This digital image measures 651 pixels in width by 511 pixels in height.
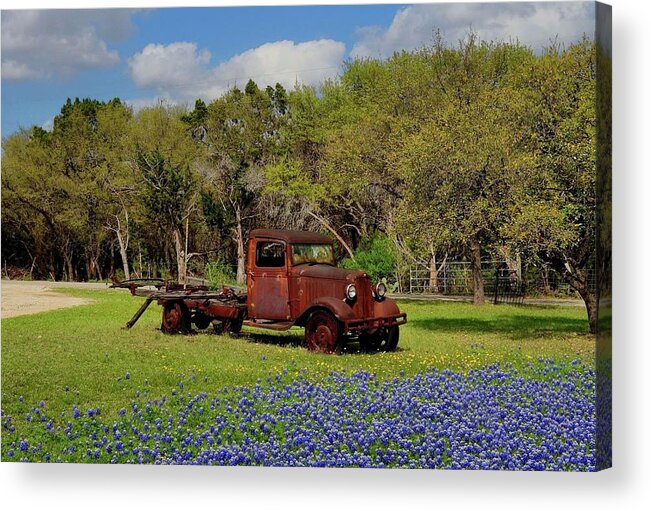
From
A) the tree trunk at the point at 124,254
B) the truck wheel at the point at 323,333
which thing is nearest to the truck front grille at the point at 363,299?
the truck wheel at the point at 323,333

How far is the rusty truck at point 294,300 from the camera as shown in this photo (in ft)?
30.2

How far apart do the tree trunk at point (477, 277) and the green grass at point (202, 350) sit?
102mm

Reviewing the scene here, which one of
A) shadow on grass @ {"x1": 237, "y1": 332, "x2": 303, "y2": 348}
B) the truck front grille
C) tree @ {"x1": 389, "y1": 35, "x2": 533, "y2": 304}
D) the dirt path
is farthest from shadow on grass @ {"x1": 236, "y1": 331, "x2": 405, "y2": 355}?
the dirt path

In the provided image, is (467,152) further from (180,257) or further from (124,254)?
(124,254)

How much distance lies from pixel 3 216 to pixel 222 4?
2.91 m

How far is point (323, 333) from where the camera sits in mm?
9242

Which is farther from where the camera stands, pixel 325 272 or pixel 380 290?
pixel 325 272

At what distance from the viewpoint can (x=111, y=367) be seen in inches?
368

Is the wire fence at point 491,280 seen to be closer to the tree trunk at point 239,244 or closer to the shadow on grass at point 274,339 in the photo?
the shadow on grass at point 274,339

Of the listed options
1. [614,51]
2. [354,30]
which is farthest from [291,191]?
[614,51]

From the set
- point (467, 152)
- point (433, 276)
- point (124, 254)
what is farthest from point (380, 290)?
point (124, 254)

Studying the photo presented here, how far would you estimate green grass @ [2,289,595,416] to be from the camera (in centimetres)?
887

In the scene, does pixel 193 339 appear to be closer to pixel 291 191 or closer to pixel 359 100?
pixel 291 191

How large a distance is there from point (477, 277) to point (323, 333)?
1.54m
